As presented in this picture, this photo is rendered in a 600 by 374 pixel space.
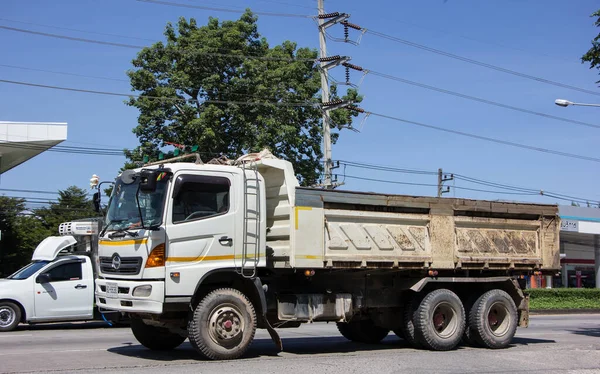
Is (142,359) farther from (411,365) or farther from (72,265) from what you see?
(72,265)

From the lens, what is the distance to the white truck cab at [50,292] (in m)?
16.5

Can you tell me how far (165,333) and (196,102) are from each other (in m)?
19.4

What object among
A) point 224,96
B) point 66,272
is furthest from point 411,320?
point 224,96

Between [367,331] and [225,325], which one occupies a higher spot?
[225,325]

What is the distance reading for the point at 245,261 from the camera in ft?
34.7

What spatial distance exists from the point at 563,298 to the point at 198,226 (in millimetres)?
27797

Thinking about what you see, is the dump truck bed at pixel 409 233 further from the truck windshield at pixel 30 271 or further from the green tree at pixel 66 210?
the green tree at pixel 66 210

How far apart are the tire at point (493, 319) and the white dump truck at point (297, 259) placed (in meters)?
0.03

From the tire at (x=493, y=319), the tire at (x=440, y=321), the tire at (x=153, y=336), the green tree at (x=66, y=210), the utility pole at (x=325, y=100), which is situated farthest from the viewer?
the green tree at (x=66, y=210)

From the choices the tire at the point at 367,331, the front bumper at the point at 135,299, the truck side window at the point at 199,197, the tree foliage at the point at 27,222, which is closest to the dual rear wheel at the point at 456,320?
the tire at the point at 367,331

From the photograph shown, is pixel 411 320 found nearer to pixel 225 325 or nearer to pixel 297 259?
pixel 297 259

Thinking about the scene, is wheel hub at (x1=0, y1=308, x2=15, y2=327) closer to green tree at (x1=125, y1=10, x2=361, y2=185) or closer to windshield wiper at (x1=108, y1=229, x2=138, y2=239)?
windshield wiper at (x1=108, y1=229, x2=138, y2=239)

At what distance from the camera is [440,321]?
12484 millimetres

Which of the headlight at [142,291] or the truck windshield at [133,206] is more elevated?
the truck windshield at [133,206]
